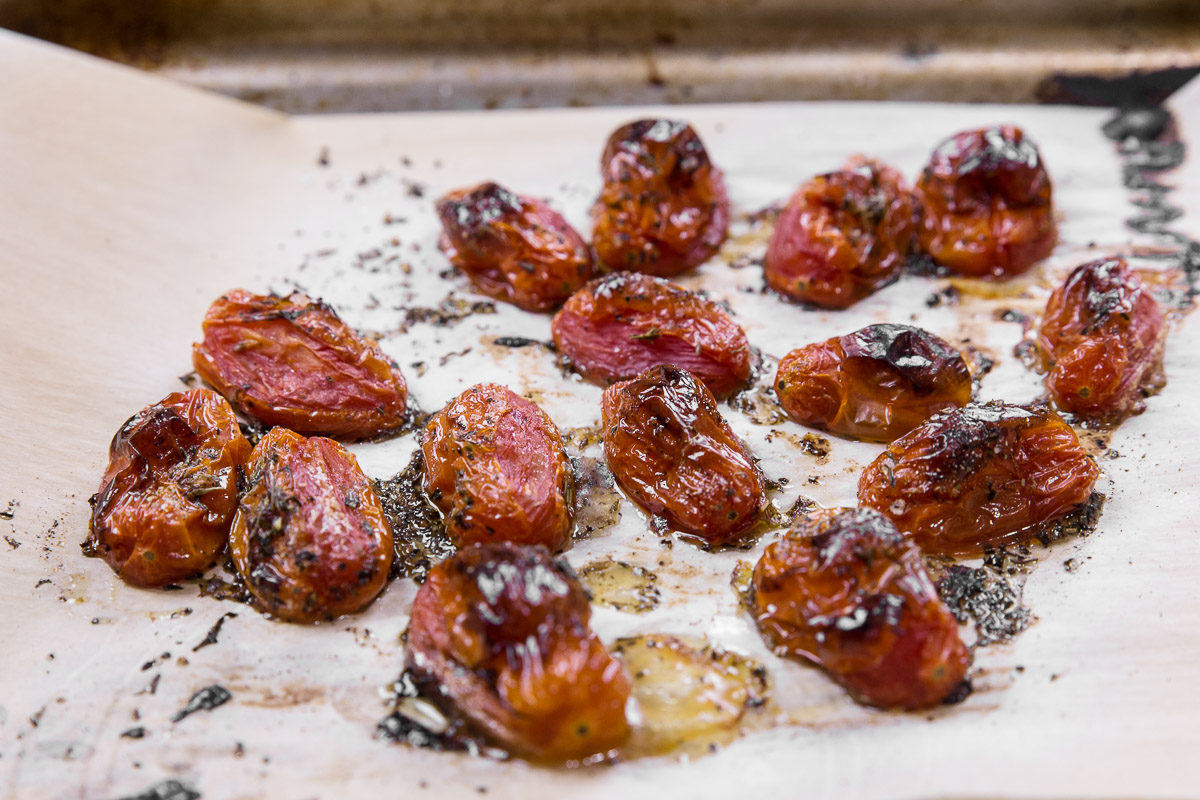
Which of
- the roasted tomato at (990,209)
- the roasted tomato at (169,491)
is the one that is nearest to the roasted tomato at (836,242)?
the roasted tomato at (990,209)

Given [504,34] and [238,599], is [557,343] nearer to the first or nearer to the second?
[238,599]

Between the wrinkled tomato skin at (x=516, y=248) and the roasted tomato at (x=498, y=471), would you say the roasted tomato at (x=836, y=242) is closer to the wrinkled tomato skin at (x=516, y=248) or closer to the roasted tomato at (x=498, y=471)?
the wrinkled tomato skin at (x=516, y=248)

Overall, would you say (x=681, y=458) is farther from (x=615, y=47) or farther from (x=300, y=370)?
(x=615, y=47)

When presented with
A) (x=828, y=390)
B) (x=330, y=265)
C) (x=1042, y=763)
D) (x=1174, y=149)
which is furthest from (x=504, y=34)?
(x=1042, y=763)

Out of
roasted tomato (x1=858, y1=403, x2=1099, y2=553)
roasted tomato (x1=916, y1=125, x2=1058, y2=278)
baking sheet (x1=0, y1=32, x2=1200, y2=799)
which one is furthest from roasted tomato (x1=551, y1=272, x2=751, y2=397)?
roasted tomato (x1=916, y1=125, x2=1058, y2=278)

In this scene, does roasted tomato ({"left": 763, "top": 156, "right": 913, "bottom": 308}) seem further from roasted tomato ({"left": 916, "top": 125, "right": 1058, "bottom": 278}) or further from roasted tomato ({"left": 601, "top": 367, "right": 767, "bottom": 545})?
roasted tomato ({"left": 601, "top": 367, "right": 767, "bottom": 545})
